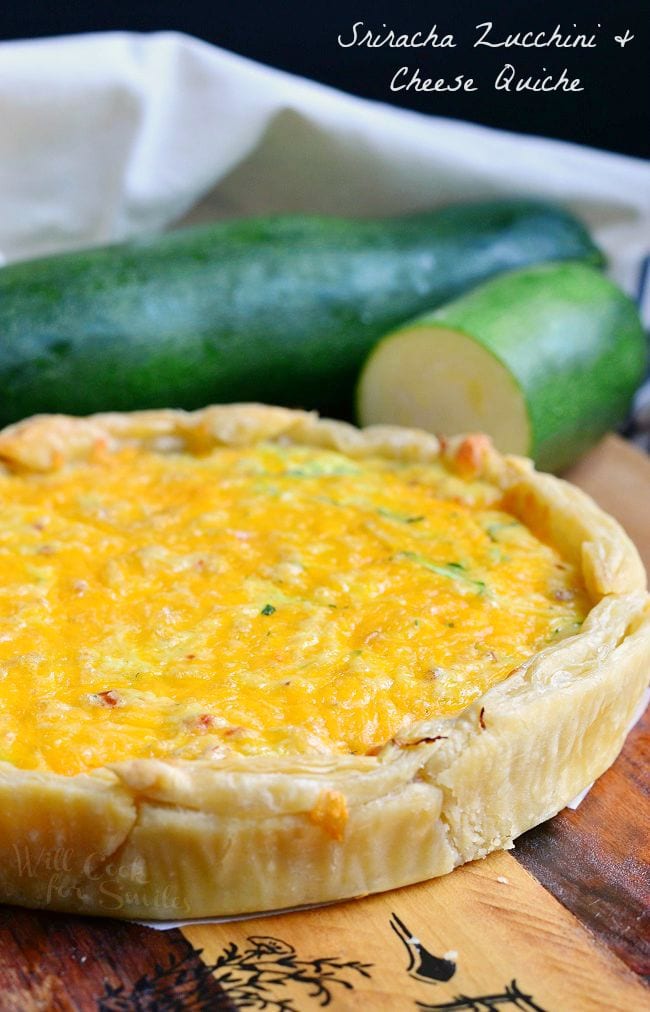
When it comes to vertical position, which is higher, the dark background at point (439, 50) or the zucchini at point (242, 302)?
the dark background at point (439, 50)

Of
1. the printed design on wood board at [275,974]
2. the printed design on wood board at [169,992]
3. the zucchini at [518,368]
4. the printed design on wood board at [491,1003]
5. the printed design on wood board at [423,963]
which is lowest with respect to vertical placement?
the printed design on wood board at [169,992]

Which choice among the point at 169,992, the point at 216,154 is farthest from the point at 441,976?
the point at 216,154

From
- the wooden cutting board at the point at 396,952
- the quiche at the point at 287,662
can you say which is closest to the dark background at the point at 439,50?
the quiche at the point at 287,662

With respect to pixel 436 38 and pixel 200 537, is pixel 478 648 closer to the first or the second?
pixel 200 537

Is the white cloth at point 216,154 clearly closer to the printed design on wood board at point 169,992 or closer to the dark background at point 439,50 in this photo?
the dark background at point 439,50

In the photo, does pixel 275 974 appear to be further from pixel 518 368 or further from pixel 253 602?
pixel 518 368

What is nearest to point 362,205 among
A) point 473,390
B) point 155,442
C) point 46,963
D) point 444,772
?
point 473,390
